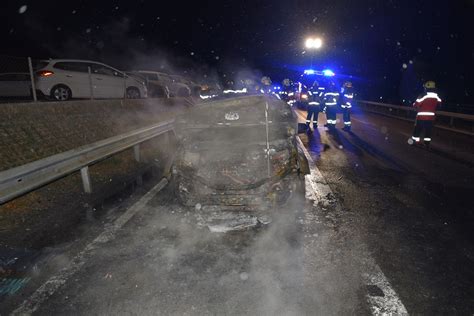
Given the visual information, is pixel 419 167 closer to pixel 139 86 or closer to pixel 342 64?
pixel 139 86

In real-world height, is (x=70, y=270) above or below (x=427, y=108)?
below

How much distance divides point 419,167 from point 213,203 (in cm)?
549

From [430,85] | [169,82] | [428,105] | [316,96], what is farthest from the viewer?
[169,82]

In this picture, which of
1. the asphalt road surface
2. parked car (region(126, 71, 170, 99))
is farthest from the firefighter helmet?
parked car (region(126, 71, 170, 99))

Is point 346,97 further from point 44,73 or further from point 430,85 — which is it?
point 44,73

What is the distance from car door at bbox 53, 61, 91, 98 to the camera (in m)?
11.3

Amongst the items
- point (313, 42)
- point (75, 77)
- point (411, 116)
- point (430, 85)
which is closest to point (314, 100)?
point (430, 85)

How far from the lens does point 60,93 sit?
11375 millimetres

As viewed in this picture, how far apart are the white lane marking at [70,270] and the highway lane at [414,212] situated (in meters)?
2.97

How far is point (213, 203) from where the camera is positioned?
4.55m

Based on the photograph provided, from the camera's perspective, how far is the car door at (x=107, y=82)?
41.2 ft

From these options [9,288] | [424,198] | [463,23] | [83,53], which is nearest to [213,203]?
[9,288]

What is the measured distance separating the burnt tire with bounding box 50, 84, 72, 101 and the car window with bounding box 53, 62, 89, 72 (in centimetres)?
61

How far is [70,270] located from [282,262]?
2148 mm
